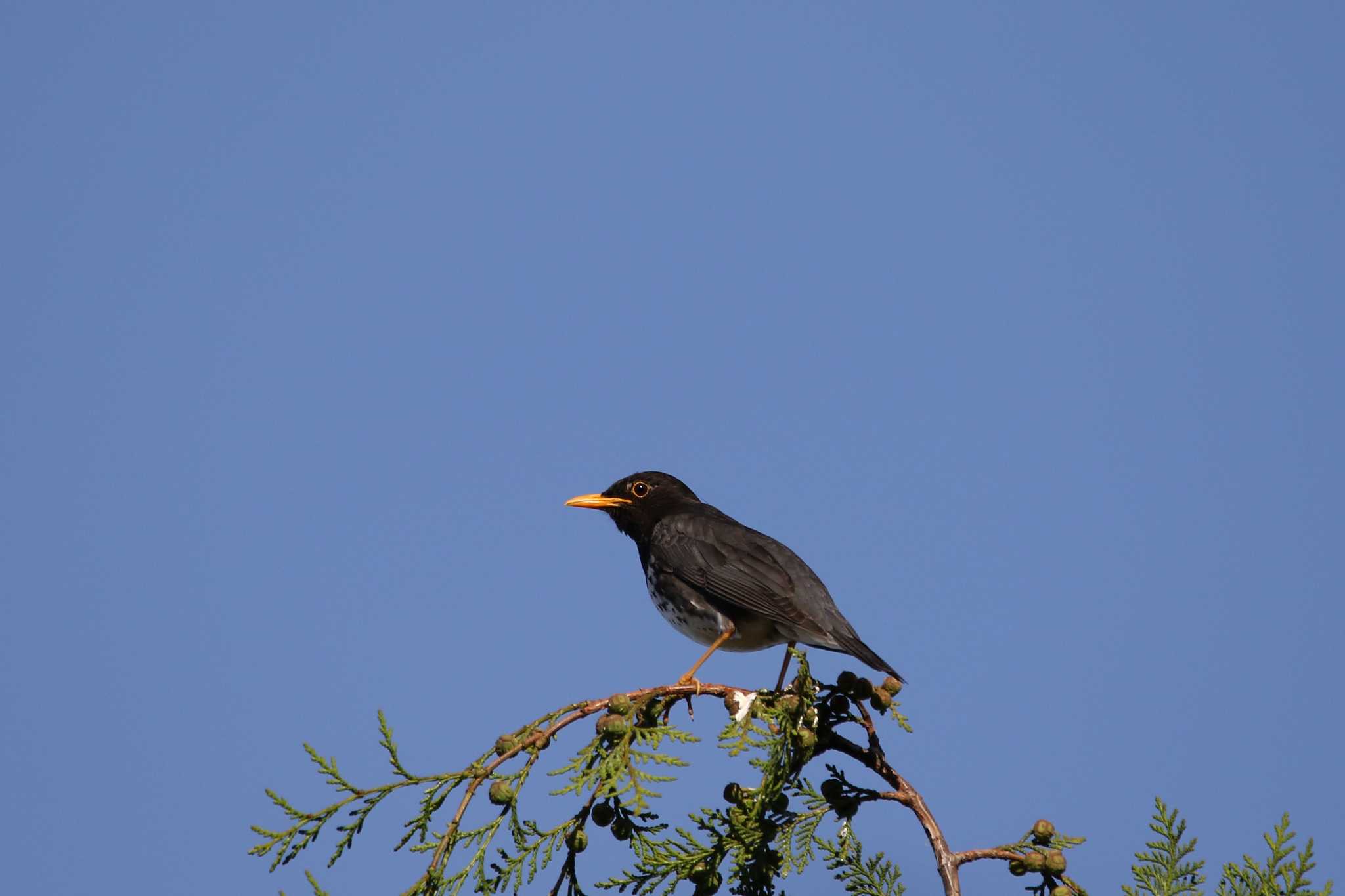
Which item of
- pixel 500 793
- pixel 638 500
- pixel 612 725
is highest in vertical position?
pixel 638 500

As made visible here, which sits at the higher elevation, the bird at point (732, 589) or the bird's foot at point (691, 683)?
the bird at point (732, 589)

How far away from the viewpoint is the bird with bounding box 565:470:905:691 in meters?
6.96

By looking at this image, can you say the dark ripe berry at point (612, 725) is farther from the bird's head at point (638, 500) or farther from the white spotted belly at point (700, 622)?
the bird's head at point (638, 500)

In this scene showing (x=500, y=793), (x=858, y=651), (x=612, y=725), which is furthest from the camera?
(x=858, y=651)

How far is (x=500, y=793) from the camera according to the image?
4.44 m

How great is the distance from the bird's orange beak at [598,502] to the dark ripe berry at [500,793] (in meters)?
4.77

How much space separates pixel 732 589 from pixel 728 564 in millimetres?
257

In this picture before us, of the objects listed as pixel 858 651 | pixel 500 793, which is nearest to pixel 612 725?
pixel 500 793

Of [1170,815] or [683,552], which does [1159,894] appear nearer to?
[1170,815]

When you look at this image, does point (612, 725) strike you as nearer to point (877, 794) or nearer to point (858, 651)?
point (877, 794)

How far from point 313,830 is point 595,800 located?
38.8 inches

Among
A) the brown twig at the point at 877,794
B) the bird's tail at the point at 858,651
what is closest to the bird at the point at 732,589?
the bird's tail at the point at 858,651

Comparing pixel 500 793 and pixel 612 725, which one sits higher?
pixel 612 725

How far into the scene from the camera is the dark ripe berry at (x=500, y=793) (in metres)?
4.44
